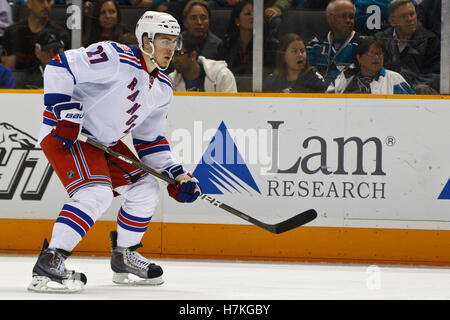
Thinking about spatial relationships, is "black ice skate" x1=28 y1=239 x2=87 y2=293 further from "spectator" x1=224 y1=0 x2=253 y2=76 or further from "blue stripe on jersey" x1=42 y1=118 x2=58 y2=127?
"spectator" x1=224 y1=0 x2=253 y2=76

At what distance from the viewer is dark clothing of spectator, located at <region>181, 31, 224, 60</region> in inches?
185

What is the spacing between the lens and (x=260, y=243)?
4.62 meters

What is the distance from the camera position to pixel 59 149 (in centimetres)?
355

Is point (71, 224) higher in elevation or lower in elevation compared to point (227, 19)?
lower

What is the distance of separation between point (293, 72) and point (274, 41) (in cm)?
19

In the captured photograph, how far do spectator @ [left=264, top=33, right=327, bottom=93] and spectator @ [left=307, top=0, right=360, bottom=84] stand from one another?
0.15 ft

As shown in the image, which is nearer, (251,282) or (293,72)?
(251,282)

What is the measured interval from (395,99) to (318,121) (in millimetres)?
407

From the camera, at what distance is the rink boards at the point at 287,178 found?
4523 mm

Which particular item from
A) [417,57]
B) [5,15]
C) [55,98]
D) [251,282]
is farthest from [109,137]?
[417,57]

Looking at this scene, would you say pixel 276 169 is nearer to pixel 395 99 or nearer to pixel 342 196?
pixel 342 196

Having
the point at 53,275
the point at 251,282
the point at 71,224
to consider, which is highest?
the point at 71,224

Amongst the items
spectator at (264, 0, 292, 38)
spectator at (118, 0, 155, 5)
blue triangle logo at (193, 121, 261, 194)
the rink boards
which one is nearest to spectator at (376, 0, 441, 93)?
the rink boards

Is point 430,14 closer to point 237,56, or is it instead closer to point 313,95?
point 313,95
